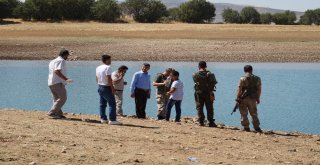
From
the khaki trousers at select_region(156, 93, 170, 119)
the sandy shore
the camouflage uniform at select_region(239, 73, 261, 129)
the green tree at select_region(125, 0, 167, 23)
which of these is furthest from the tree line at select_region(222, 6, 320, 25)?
the sandy shore

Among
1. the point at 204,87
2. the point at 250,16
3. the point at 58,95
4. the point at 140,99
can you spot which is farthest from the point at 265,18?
the point at 58,95

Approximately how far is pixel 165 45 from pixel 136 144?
42.9 meters

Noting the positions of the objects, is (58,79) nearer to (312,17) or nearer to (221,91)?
(221,91)

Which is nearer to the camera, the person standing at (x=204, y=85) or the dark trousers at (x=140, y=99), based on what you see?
the person standing at (x=204, y=85)

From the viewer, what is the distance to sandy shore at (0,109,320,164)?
31.0 ft

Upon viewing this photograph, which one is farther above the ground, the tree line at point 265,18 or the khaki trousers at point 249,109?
the khaki trousers at point 249,109

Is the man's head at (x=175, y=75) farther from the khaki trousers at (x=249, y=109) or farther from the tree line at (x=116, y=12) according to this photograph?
the tree line at (x=116, y=12)

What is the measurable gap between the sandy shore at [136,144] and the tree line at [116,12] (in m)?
80.0

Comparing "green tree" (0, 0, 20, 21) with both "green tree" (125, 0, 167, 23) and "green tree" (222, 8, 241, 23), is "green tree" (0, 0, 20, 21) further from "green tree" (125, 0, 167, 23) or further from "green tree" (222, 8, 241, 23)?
"green tree" (222, 8, 241, 23)

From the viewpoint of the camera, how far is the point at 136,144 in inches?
425

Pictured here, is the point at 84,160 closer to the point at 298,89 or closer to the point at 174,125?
the point at 174,125

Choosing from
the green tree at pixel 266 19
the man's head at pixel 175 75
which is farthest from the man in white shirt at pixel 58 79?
the green tree at pixel 266 19

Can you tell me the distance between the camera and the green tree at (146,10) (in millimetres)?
104644

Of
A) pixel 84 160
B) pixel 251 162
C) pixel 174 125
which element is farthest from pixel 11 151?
pixel 174 125
